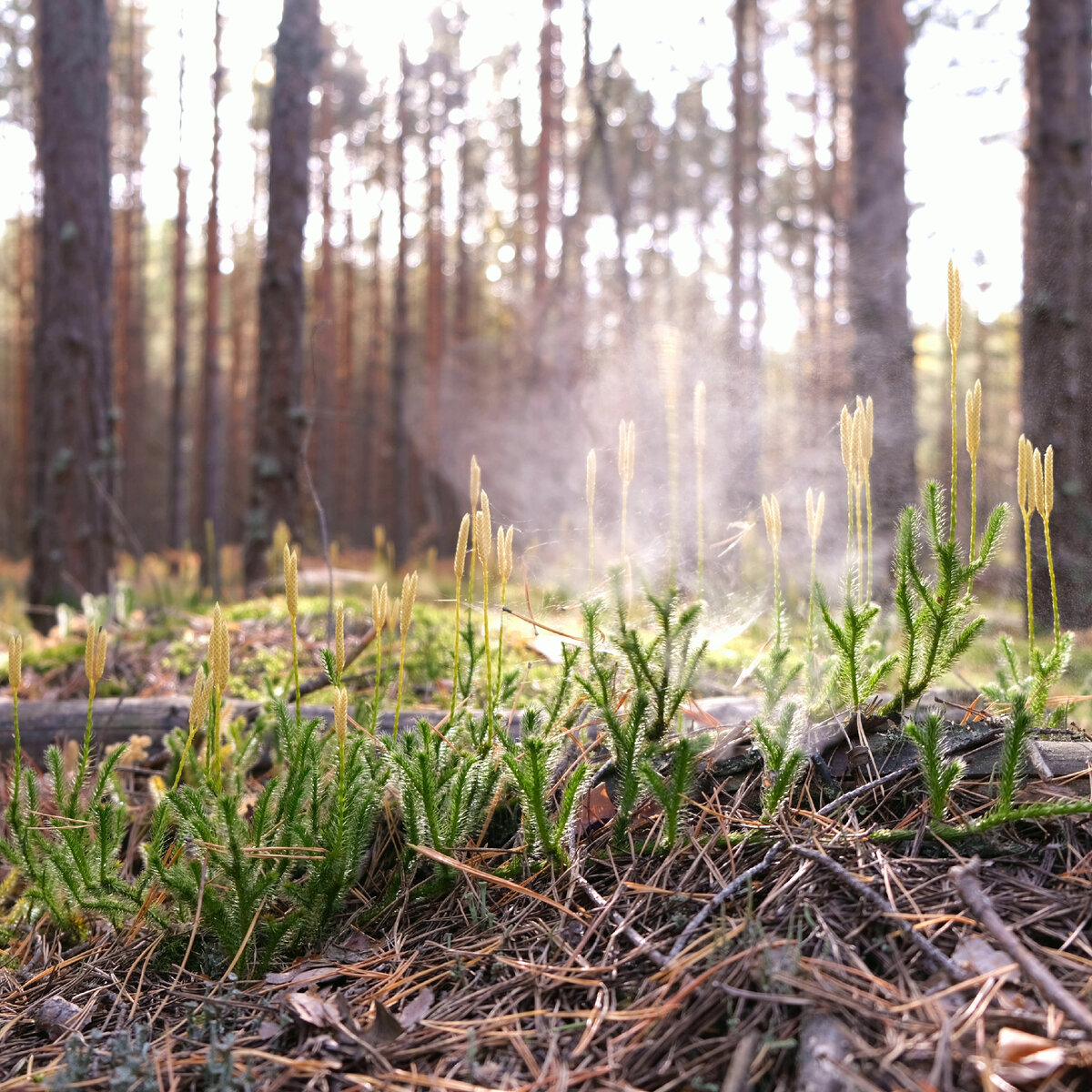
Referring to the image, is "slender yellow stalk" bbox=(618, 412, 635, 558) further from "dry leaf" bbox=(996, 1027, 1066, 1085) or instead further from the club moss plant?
"dry leaf" bbox=(996, 1027, 1066, 1085)

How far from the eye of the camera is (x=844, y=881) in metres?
1.21

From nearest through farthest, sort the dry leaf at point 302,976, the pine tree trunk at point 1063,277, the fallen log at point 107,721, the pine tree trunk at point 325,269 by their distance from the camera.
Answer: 1. the dry leaf at point 302,976
2. the fallen log at point 107,721
3. the pine tree trunk at point 1063,277
4. the pine tree trunk at point 325,269

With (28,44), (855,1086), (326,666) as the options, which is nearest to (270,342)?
(326,666)

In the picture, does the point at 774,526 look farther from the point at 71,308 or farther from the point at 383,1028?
the point at 71,308

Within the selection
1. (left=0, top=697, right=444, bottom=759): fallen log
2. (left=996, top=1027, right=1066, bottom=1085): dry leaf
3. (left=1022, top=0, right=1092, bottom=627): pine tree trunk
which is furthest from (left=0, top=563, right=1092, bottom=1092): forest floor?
(left=1022, top=0, right=1092, bottom=627): pine tree trunk

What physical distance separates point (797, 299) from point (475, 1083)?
78.2 feet

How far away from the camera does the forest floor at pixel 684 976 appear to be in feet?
3.20

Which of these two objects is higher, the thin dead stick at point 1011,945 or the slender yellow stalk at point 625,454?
the slender yellow stalk at point 625,454

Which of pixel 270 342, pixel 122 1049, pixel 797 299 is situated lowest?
pixel 122 1049

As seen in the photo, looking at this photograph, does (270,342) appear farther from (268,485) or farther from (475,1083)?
(475,1083)

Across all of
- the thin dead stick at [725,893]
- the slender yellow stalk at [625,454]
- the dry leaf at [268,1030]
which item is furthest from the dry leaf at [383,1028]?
the slender yellow stalk at [625,454]

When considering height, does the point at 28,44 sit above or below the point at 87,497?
above

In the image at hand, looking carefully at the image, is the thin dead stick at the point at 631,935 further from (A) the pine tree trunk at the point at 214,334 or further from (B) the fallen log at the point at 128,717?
(A) the pine tree trunk at the point at 214,334

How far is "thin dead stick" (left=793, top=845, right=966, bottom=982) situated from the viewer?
104cm
